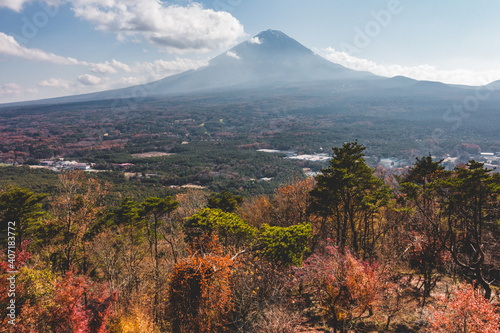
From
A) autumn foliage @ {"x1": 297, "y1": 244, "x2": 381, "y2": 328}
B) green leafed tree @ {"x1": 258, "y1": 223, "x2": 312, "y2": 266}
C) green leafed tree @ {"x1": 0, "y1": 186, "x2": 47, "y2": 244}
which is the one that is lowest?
autumn foliage @ {"x1": 297, "y1": 244, "x2": 381, "y2": 328}

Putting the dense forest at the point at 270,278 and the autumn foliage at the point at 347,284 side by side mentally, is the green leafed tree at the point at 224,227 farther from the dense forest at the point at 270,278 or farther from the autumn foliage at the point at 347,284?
the autumn foliage at the point at 347,284

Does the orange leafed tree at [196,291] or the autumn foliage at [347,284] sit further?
the autumn foliage at [347,284]

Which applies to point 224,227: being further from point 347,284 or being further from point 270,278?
point 347,284

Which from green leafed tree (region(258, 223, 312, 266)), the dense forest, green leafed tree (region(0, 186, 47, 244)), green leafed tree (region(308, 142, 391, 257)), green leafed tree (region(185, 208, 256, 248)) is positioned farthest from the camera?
green leafed tree (region(0, 186, 47, 244))

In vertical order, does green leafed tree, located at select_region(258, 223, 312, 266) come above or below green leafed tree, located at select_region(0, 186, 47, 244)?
below

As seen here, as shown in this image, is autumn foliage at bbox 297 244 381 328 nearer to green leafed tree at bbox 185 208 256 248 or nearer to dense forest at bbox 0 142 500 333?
dense forest at bbox 0 142 500 333

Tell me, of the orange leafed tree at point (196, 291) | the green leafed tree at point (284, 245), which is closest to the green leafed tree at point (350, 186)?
the green leafed tree at point (284, 245)

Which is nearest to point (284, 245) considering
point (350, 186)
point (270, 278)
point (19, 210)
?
point (270, 278)

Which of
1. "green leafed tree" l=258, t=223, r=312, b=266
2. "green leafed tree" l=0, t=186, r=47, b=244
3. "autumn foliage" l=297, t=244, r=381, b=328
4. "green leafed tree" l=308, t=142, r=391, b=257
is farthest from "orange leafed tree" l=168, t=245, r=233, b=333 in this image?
"green leafed tree" l=0, t=186, r=47, b=244

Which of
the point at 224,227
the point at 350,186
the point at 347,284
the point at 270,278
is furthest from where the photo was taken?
the point at 350,186

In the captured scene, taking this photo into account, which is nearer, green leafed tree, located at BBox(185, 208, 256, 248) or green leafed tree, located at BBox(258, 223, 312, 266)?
green leafed tree, located at BBox(258, 223, 312, 266)

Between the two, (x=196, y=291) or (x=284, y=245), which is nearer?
(x=196, y=291)
